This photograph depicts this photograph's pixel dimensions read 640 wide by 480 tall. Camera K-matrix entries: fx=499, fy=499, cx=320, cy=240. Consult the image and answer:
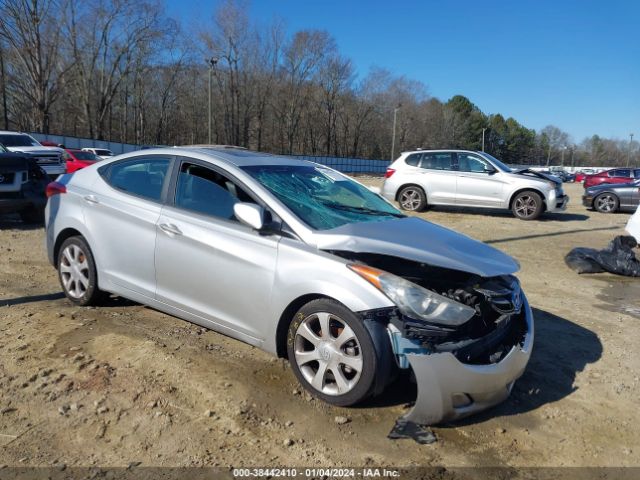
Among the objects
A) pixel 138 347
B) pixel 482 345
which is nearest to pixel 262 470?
pixel 482 345

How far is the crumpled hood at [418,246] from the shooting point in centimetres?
314

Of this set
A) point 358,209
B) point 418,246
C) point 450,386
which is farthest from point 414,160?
point 450,386

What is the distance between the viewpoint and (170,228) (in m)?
3.87

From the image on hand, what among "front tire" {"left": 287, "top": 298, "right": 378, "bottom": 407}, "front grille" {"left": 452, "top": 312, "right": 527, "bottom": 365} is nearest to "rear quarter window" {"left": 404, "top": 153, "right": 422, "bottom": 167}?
"front grille" {"left": 452, "top": 312, "right": 527, "bottom": 365}

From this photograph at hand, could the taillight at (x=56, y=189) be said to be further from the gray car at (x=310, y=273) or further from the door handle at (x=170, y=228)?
the door handle at (x=170, y=228)

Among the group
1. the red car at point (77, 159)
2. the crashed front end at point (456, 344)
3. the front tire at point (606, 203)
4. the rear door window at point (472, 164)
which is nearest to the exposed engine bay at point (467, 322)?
the crashed front end at point (456, 344)

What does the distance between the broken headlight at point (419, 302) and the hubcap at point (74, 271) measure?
9.49 feet

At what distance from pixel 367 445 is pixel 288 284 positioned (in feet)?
3.53

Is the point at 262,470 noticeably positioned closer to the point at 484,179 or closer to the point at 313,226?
the point at 313,226

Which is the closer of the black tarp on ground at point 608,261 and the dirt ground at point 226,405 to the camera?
the dirt ground at point 226,405

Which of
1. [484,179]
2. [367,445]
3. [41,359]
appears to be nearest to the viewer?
[367,445]

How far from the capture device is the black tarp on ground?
7.44 m

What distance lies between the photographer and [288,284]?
10.6ft

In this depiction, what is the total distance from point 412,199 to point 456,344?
1104 centimetres
